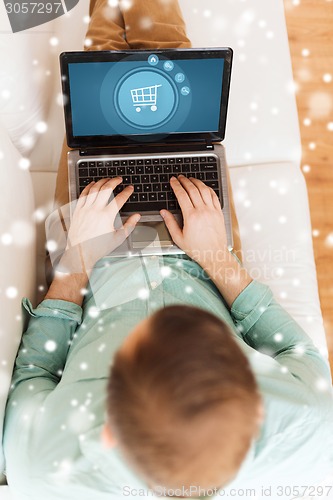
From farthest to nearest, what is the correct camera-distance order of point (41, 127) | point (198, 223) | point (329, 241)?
point (329, 241)
point (41, 127)
point (198, 223)

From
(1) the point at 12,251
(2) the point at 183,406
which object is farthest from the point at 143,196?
(2) the point at 183,406

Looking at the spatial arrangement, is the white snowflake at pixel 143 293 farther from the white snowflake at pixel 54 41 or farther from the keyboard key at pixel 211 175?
the white snowflake at pixel 54 41

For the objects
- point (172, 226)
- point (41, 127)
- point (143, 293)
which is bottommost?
point (143, 293)

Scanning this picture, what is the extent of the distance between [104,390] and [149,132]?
1.82 feet

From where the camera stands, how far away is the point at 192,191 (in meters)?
1.15

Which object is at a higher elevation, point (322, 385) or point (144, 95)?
point (144, 95)

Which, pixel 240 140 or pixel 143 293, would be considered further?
pixel 240 140

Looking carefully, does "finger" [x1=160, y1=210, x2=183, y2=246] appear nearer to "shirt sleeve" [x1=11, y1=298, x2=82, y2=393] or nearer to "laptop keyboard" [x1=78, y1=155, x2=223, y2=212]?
"laptop keyboard" [x1=78, y1=155, x2=223, y2=212]

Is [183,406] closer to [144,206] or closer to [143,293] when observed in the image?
[143,293]

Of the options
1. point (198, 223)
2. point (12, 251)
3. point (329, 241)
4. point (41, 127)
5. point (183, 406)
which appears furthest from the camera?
point (329, 241)

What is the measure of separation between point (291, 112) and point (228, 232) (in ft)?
1.39

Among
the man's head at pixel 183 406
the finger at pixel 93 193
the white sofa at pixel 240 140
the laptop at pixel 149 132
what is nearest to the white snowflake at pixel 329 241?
the white sofa at pixel 240 140

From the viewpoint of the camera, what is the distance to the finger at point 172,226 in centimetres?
114

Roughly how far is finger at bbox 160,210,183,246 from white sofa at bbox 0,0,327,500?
0.70 feet
